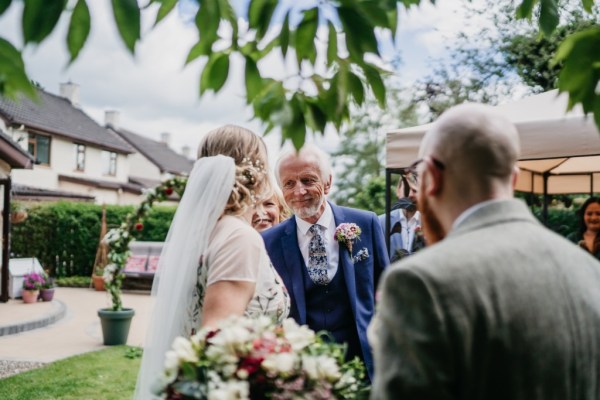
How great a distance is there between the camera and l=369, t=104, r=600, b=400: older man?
53.7 inches

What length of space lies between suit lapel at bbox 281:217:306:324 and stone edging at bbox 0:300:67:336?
904 centimetres

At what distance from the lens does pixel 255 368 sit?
192 cm

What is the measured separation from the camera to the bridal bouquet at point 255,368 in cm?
188

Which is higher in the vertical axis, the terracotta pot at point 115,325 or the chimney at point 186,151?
the chimney at point 186,151

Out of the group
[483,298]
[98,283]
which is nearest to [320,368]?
[483,298]

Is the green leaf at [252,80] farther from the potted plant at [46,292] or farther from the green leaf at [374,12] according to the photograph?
the potted plant at [46,292]

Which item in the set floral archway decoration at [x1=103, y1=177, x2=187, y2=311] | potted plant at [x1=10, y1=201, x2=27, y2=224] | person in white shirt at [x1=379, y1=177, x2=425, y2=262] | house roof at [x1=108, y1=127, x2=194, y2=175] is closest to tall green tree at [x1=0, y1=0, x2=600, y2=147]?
floral archway decoration at [x1=103, y1=177, x2=187, y2=311]

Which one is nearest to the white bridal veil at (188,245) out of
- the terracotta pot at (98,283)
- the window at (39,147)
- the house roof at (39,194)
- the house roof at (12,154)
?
the house roof at (12,154)

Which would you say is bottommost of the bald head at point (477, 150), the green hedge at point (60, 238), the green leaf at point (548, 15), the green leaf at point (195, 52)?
the green hedge at point (60, 238)

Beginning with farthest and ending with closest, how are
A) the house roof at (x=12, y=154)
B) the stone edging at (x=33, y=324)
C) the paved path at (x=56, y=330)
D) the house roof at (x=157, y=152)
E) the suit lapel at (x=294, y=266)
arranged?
the house roof at (x=157, y=152)
the house roof at (x=12, y=154)
the stone edging at (x=33, y=324)
the paved path at (x=56, y=330)
the suit lapel at (x=294, y=266)

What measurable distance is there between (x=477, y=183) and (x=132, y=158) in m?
47.6

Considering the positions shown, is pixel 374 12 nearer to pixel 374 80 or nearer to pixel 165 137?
pixel 374 80

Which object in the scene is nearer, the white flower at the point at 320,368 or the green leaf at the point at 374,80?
the green leaf at the point at 374,80

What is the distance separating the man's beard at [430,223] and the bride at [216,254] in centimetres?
102
